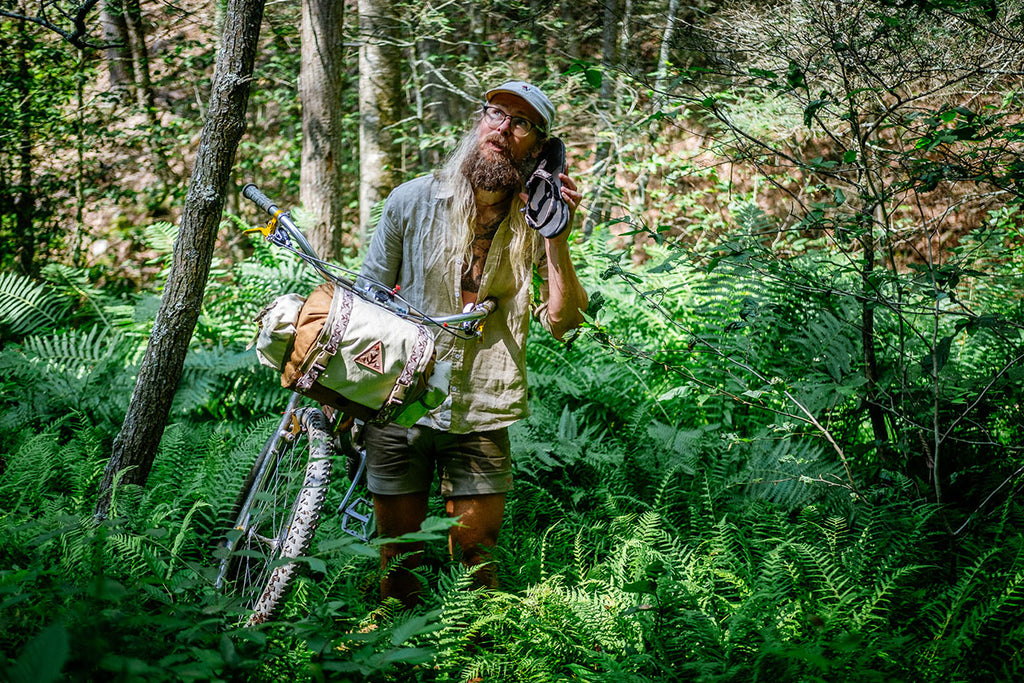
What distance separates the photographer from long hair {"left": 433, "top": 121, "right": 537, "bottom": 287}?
2.79m

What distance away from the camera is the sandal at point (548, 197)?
8.29 feet

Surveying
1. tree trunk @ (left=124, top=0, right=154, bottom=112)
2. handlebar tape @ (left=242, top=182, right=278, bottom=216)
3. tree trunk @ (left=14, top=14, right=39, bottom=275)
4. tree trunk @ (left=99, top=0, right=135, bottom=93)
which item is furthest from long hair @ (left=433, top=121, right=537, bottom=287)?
tree trunk @ (left=124, top=0, right=154, bottom=112)

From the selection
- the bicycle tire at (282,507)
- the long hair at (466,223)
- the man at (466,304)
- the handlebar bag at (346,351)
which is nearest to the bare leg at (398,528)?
the man at (466,304)

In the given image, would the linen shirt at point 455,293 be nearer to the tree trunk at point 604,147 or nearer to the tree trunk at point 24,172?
the tree trunk at point 604,147

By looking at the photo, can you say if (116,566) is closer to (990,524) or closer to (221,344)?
(221,344)

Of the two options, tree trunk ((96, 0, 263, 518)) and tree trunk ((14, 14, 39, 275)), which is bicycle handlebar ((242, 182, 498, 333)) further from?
tree trunk ((14, 14, 39, 275))

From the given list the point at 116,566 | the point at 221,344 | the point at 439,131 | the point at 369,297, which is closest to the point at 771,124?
the point at 439,131

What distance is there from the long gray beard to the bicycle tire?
43.9 inches

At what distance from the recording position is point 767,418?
4.87 metres

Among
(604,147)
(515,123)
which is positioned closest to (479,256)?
(515,123)

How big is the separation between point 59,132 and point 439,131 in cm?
415

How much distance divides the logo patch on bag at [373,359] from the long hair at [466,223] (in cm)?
63

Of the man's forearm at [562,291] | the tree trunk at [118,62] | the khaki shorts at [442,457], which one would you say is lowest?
the khaki shorts at [442,457]

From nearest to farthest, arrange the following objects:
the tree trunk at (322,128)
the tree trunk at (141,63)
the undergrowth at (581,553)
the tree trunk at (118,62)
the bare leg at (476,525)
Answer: the undergrowth at (581,553) → the bare leg at (476,525) → the tree trunk at (322,128) → the tree trunk at (118,62) → the tree trunk at (141,63)
